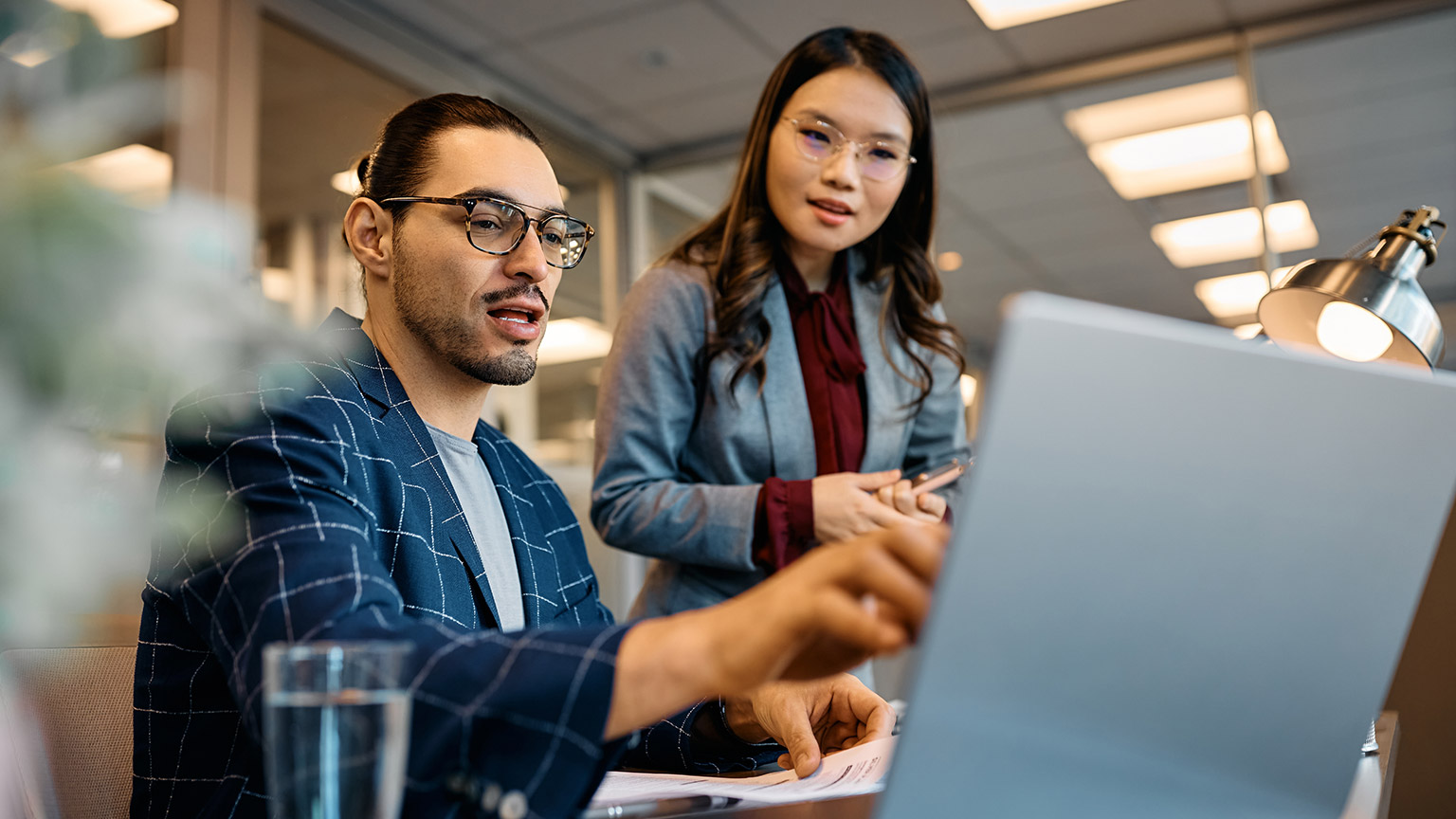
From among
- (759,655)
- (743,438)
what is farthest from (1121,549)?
(743,438)

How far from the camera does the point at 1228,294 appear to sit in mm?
6465

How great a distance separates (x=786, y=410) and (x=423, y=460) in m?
0.71

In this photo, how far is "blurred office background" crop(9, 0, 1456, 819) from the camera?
11.1ft

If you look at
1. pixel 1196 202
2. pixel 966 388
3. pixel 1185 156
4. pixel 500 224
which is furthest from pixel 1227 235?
pixel 500 224

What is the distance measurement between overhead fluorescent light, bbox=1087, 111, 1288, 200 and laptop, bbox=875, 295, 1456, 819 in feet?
13.4

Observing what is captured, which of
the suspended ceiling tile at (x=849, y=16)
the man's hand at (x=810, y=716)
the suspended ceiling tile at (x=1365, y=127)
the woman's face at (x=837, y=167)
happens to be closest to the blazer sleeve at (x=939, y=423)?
the woman's face at (x=837, y=167)

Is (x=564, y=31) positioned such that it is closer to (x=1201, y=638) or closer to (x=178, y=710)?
(x=178, y=710)

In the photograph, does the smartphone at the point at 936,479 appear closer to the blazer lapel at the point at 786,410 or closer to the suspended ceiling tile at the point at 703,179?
the blazer lapel at the point at 786,410

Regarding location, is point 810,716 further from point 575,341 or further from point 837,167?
point 575,341

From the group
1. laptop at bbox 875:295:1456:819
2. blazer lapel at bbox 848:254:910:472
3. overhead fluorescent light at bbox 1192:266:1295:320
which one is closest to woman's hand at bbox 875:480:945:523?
blazer lapel at bbox 848:254:910:472

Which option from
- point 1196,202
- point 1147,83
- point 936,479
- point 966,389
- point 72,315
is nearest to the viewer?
point 72,315

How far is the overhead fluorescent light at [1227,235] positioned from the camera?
5156mm

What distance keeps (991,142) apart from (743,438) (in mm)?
3380

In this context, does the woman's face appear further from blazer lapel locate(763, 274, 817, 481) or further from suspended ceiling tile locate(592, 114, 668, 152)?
suspended ceiling tile locate(592, 114, 668, 152)
